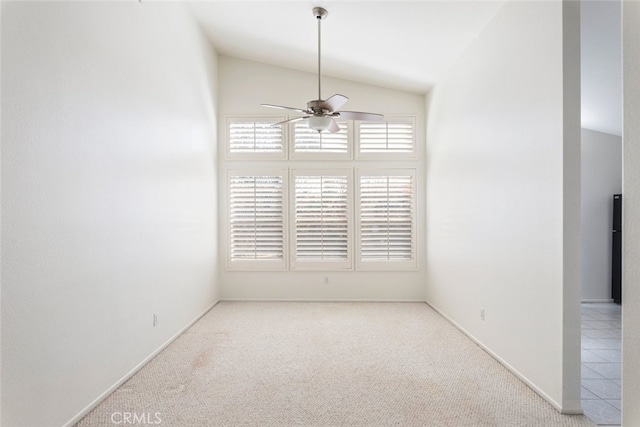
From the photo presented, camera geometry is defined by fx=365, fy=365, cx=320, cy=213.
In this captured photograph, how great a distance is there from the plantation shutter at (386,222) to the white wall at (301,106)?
0.21 m

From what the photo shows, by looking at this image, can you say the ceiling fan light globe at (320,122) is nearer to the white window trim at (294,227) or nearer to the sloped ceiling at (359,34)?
the sloped ceiling at (359,34)

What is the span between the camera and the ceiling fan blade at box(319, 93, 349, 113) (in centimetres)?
314

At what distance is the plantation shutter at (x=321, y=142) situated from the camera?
5.43 meters

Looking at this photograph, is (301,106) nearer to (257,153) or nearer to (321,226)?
(257,153)

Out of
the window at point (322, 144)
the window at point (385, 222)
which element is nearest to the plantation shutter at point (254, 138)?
the window at point (322, 144)

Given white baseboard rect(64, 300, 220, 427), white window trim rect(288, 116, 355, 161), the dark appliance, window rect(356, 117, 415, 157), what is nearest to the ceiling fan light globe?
white window trim rect(288, 116, 355, 161)

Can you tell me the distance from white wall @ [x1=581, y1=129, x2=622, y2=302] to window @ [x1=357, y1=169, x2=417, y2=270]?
2550mm

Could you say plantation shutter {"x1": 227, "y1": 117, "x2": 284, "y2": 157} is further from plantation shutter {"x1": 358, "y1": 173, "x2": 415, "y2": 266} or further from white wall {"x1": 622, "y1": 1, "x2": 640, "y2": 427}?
white wall {"x1": 622, "y1": 1, "x2": 640, "y2": 427}

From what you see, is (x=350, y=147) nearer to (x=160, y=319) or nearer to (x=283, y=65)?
(x=283, y=65)

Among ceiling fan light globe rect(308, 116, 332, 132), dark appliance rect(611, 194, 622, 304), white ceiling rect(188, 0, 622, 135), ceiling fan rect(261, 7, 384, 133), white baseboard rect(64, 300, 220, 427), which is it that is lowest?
white baseboard rect(64, 300, 220, 427)

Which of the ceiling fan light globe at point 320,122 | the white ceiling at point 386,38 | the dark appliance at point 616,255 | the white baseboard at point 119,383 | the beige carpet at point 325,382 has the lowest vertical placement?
the beige carpet at point 325,382

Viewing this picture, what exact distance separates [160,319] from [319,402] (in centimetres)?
181

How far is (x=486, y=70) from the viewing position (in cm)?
348

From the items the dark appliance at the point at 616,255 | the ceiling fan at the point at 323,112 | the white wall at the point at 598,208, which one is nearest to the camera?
the ceiling fan at the point at 323,112
